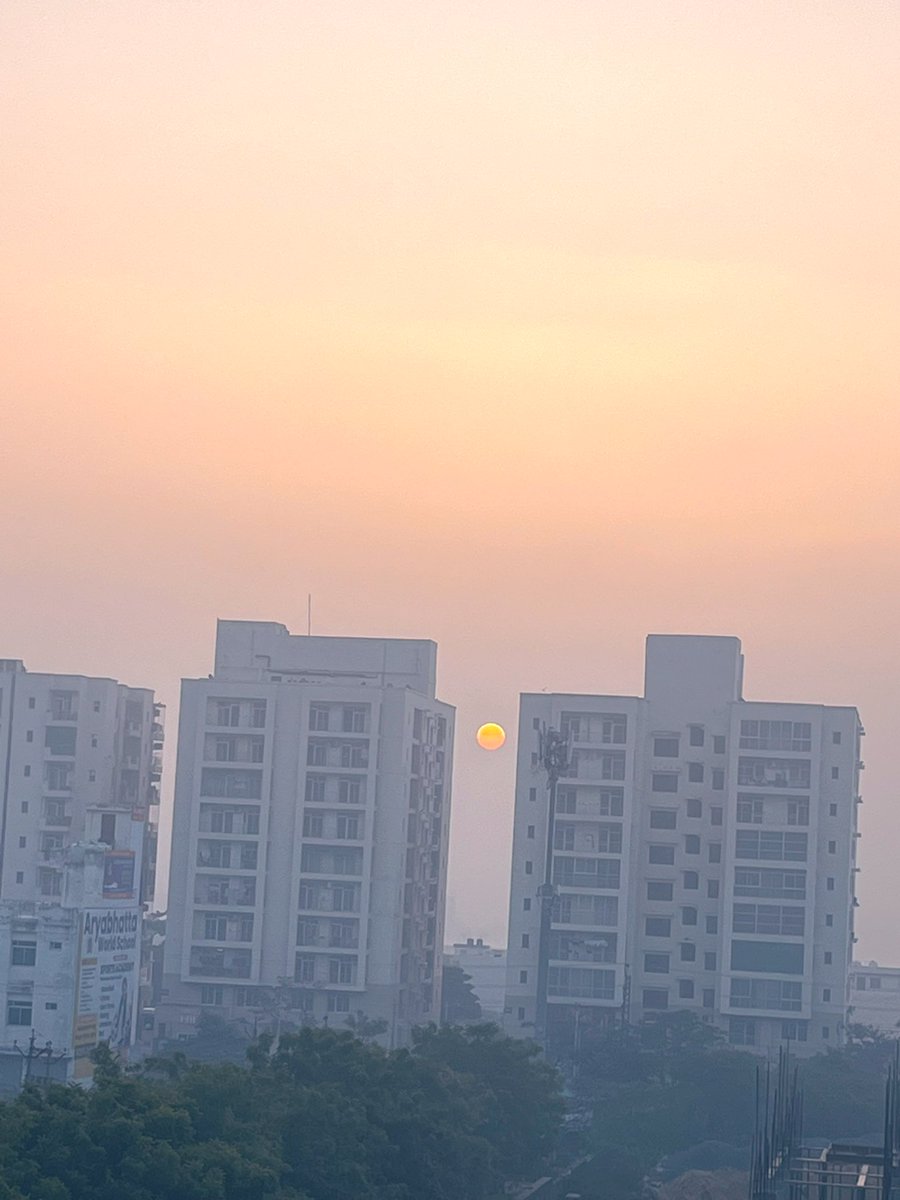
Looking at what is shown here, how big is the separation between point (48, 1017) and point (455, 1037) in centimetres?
1729

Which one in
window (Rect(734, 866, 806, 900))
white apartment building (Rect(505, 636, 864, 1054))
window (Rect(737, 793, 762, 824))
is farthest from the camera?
window (Rect(737, 793, 762, 824))

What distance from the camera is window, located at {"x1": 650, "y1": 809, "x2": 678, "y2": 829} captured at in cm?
9794

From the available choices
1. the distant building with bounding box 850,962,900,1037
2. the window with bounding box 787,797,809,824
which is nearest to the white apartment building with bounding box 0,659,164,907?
the window with bounding box 787,797,809,824

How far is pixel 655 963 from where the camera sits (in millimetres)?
97062

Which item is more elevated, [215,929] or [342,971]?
[215,929]

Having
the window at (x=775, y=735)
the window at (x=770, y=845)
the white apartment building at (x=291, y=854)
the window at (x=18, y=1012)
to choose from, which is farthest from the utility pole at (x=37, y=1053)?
the window at (x=775, y=735)

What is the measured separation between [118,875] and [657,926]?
33.1 metres

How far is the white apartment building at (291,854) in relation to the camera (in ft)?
304

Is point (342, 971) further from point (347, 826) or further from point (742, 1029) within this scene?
point (742, 1029)

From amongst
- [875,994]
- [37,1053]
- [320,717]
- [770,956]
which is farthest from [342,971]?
[875,994]

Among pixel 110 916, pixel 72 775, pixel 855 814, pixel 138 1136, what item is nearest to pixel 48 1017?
pixel 110 916

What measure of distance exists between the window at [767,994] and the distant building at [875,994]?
39.4 m

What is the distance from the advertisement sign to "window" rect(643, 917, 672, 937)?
104 feet

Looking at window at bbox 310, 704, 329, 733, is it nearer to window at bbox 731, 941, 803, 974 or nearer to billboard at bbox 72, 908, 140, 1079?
billboard at bbox 72, 908, 140, 1079
